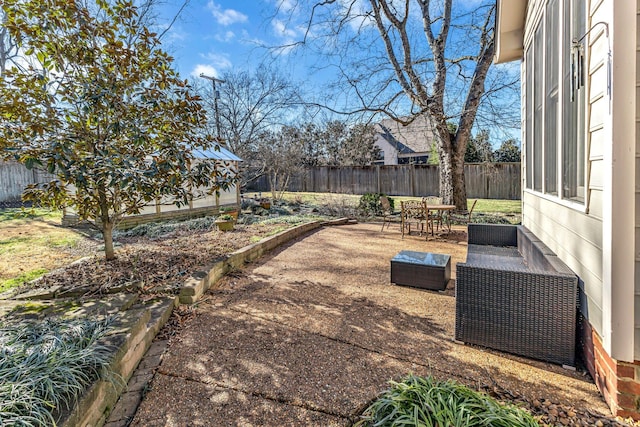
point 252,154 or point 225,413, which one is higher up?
point 252,154

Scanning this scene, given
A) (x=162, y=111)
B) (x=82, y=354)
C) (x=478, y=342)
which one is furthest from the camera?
(x=162, y=111)

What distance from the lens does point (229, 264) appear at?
4.96m

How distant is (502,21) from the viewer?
15.9ft

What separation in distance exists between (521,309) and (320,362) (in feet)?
5.30

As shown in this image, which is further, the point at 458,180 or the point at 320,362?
the point at 458,180

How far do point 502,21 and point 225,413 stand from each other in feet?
19.0

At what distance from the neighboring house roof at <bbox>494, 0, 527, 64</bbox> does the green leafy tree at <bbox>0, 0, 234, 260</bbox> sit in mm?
4529

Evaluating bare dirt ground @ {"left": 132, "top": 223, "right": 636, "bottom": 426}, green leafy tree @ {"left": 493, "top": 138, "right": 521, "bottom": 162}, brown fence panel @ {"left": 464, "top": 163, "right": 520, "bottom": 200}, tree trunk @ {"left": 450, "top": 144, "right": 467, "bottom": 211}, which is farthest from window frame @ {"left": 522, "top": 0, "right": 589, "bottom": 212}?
green leafy tree @ {"left": 493, "top": 138, "right": 521, "bottom": 162}

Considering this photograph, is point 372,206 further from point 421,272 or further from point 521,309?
point 521,309

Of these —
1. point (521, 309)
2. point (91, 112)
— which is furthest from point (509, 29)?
point (91, 112)

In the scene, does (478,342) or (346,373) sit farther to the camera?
(478,342)

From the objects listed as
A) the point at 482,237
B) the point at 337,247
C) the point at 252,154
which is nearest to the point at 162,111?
the point at 337,247

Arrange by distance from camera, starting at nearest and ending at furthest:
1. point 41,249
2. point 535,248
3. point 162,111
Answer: point 535,248 → point 162,111 → point 41,249

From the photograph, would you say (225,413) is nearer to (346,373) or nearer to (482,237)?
(346,373)
